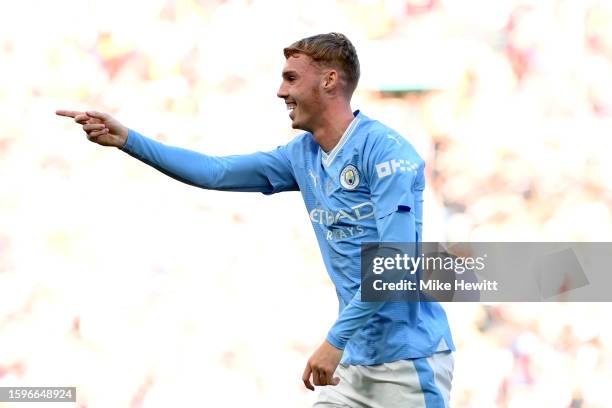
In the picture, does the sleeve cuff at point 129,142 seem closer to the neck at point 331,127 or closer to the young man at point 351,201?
the young man at point 351,201

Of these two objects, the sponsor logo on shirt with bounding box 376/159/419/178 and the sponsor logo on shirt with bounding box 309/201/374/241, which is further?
the sponsor logo on shirt with bounding box 309/201/374/241

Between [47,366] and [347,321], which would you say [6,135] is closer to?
[47,366]

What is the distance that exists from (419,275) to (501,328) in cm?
231

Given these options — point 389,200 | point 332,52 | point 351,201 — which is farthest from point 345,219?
point 332,52

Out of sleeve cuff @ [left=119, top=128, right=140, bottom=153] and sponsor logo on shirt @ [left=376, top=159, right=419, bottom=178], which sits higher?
sleeve cuff @ [left=119, top=128, right=140, bottom=153]

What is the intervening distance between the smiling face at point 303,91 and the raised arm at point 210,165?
174 millimetres

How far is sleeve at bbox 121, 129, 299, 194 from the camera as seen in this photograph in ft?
10.5

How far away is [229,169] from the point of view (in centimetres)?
326

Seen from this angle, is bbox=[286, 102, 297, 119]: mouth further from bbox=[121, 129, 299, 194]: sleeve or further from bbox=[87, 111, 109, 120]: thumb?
bbox=[87, 111, 109, 120]: thumb

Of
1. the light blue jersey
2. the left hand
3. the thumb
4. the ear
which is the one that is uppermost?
the ear

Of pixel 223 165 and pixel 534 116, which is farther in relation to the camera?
pixel 534 116

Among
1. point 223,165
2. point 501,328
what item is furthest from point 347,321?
point 501,328

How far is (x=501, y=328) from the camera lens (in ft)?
16.9

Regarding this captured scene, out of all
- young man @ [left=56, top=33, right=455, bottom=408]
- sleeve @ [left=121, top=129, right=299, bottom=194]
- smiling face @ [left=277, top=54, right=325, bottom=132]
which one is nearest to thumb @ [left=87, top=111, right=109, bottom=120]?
young man @ [left=56, top=33, right=455, bottom=408]
